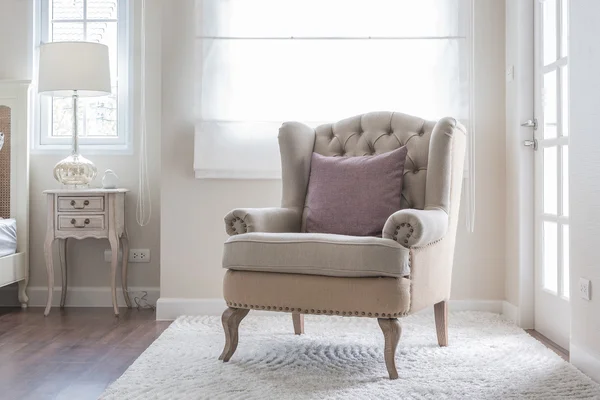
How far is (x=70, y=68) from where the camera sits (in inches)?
150

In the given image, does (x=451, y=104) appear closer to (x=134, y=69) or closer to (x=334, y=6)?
(x=334, y=6)

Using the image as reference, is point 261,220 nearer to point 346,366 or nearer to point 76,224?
point 346,366

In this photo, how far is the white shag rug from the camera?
2279mm

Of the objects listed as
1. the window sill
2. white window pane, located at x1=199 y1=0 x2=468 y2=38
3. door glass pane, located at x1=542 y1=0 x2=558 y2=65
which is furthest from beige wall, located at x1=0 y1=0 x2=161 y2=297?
door glass pane, located at x1=542 y1=0 x2=558 y2=65

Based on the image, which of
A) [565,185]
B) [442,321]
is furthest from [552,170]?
[442,321]

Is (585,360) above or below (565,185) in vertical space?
below

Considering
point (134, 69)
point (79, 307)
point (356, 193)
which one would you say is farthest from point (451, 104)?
point (79, 307)

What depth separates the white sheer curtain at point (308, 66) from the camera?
367 centimetres

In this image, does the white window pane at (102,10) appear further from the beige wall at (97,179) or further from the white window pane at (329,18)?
the white window pane at (329,18)

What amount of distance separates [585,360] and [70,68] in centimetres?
295

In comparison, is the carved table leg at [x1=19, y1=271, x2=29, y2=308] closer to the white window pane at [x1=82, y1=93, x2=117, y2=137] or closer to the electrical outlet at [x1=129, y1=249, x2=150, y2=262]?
the electrical outlet at [x1=129, y1=249, x2=150, y2=262]

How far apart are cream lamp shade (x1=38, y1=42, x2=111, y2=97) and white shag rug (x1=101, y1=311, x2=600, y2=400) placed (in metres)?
1.46

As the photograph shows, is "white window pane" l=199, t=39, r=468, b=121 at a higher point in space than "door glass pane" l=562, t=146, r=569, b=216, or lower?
higher

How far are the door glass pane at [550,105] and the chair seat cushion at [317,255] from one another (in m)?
1.22
